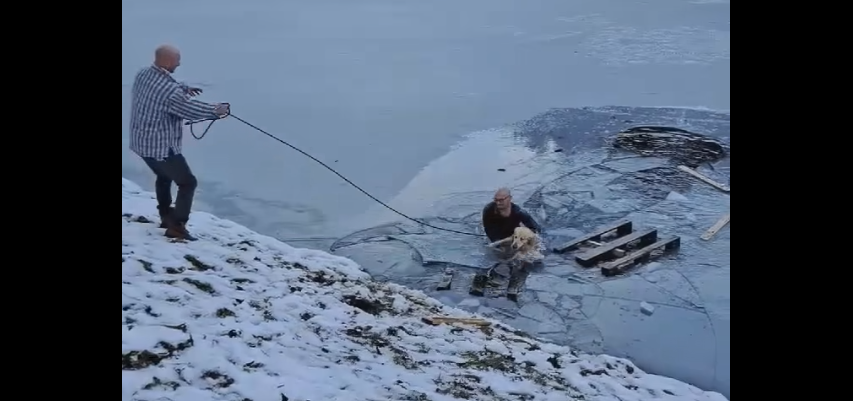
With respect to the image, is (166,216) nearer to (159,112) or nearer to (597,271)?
(159,112)

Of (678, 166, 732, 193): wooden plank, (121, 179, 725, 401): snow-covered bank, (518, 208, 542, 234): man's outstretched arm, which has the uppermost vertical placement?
(678, 166, 732, 193): wooden plank

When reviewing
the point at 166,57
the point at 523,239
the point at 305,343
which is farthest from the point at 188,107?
the point at 523,239

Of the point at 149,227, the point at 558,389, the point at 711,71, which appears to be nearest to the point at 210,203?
the point at 149,227

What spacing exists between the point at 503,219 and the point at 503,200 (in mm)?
88

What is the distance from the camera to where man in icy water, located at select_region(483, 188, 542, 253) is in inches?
141

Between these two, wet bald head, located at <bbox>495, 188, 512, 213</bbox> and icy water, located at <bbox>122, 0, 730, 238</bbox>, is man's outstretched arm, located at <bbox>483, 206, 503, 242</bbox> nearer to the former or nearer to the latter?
wet bald head, located at <bbox>495, 188, 512, 213</bbox>

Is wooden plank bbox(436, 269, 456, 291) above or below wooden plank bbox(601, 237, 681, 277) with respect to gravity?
below

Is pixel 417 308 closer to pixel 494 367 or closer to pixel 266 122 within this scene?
pixel 494 367

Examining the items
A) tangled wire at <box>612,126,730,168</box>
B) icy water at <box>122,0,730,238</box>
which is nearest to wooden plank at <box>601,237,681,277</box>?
tangled wire at <box>612,126,730,168</box>

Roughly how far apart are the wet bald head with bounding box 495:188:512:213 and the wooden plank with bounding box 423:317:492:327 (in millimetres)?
644

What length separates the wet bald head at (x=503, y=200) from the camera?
359cm

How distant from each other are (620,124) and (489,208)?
1266 mm

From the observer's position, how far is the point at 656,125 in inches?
175

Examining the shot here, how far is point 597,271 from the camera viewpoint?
339 centimetres
